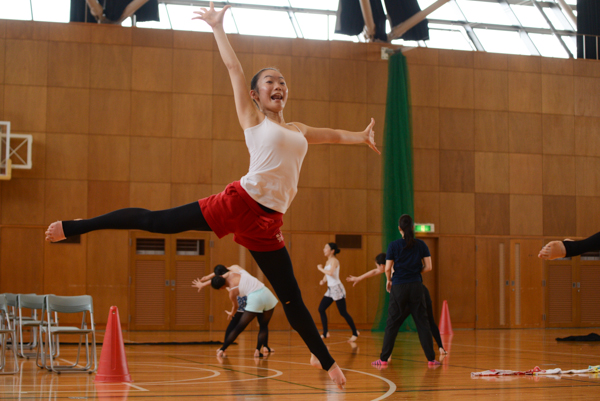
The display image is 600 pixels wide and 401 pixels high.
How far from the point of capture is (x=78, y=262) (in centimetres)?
1401

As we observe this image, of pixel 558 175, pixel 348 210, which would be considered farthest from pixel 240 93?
pixel 558 175

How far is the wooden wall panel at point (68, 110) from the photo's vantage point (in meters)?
14.2

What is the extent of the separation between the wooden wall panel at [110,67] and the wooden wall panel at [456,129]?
7674mm

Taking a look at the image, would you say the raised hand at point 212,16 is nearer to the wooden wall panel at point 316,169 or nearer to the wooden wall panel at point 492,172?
the wooden wall panel at point 316,169

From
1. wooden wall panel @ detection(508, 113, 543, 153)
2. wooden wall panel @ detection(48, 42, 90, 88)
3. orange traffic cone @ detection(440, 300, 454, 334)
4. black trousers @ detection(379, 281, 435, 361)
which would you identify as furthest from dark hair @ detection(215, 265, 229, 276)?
wooden wall panel @ detection(508, 113, 543, 153)

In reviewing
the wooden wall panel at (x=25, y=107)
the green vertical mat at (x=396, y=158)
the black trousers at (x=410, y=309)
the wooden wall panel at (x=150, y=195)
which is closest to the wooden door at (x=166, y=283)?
the wooden wall panel at (x=150, y=195)

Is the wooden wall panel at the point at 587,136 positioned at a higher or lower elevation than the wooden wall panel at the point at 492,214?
higher

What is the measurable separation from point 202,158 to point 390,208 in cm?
453

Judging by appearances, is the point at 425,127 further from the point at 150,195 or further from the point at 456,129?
the point at 150,195

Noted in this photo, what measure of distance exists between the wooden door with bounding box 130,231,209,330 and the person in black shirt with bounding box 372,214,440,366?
735 centimetres

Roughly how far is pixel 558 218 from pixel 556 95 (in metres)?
3.22

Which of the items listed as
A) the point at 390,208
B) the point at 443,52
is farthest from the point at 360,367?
the point at 443,52

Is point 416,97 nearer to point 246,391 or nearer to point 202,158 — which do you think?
point 202,158

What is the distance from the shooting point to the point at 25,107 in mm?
14062
